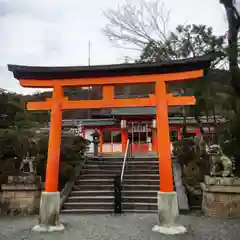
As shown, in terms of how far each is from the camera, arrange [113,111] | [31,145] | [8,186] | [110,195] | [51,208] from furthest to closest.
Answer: [113,111] → [31,145] → [110,195] → [8,186] → [51,208]

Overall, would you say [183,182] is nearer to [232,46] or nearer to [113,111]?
[232,46]

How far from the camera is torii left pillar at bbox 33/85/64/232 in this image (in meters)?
8.60

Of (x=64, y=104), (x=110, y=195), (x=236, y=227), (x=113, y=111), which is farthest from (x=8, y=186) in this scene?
(x=113, y=111)

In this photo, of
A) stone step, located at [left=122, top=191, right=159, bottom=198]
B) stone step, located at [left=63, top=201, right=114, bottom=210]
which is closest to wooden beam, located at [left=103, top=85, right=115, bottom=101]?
stone step, located at [left=63, top=201, right=114, bottom=210]

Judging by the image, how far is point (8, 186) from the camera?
12000mm

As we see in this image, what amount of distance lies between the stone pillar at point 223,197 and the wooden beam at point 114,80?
384 cm

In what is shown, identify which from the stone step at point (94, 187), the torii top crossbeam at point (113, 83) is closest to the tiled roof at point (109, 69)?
the torii top crossbeam at point (113, 83)

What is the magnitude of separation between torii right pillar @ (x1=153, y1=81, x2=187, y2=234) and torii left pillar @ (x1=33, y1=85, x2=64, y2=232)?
230 centimetres

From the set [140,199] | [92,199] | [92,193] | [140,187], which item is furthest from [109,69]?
[140,187]

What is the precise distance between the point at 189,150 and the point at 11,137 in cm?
695

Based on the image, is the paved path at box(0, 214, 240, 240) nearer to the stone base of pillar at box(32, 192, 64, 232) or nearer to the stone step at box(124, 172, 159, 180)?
the stone base of pillar at box(32, 192, 64, 232)

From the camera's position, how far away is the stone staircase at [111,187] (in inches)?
476

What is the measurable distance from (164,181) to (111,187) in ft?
18.1

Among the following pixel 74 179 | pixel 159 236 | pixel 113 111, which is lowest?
pixel 159 236
